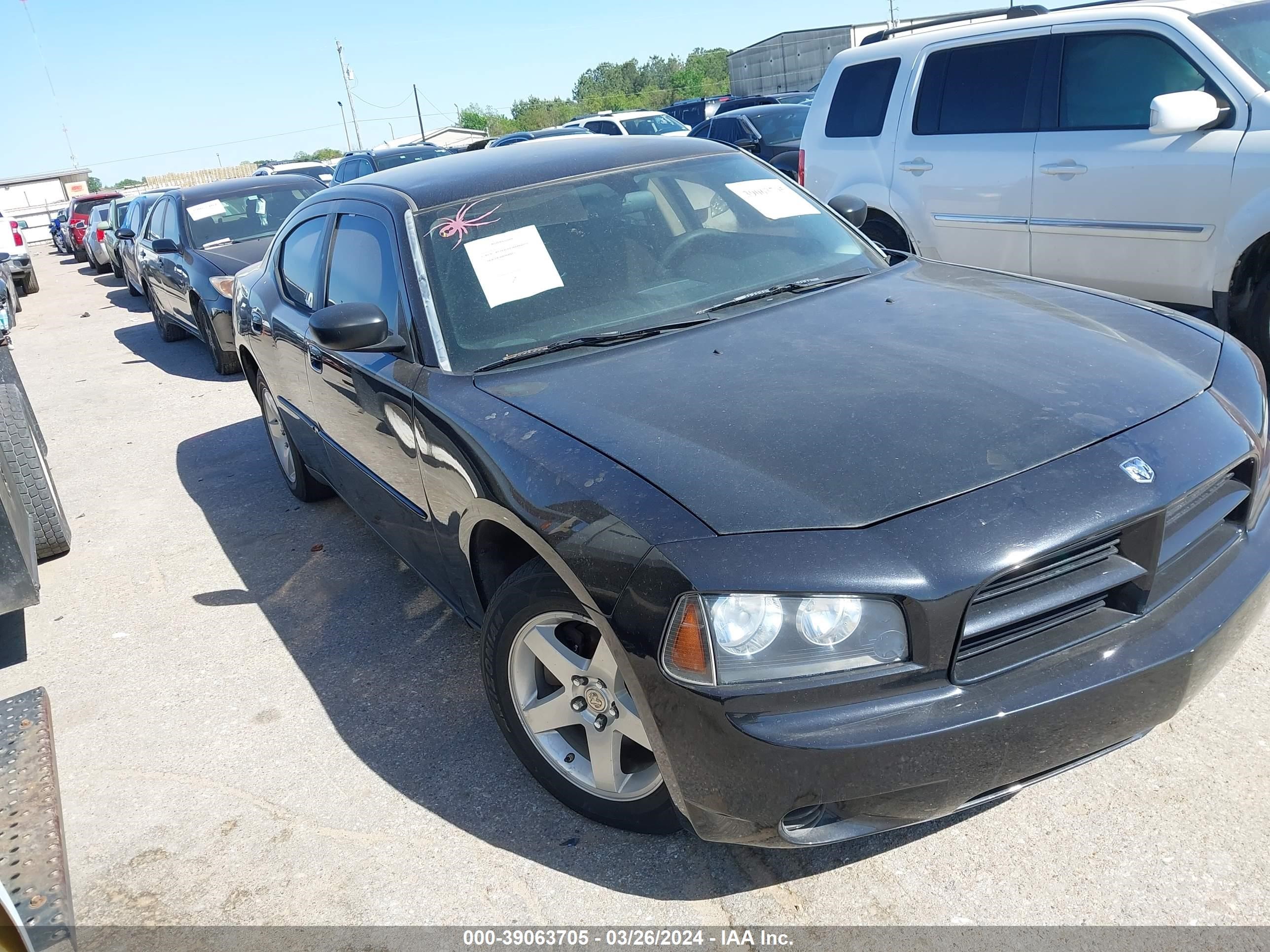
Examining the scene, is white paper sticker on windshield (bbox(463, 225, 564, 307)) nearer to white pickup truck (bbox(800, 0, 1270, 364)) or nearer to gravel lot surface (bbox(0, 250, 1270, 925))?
gravel lot surface (bbox(0, 250, 1270, 925))

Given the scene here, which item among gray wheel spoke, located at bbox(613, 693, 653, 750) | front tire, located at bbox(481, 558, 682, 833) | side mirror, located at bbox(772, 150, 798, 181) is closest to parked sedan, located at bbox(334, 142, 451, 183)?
side mirror, located at bbox(772, 150, 798, 181)

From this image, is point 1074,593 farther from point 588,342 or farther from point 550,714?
point 588,342

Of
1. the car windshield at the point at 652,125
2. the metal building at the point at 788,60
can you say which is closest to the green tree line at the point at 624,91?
the metal building at the point at 788,60

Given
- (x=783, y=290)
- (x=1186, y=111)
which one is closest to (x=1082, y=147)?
(x=1186, y=111)

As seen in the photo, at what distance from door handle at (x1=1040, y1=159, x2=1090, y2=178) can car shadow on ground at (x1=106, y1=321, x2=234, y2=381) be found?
22.7 feet

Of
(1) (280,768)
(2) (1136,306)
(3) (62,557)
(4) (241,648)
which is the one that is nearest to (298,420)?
(4) (241,648)

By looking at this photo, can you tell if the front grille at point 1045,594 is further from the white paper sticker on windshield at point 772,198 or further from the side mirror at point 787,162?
the side mirror at point 787,162

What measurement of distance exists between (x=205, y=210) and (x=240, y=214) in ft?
1.07

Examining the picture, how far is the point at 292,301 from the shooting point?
4.65 m

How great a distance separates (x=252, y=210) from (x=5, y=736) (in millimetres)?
7864

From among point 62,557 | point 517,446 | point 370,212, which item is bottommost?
point 62,557

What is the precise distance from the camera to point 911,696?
2.07 m

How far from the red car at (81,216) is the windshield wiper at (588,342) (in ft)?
85.9

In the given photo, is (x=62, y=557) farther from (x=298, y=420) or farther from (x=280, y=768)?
(x=280, y=768)
